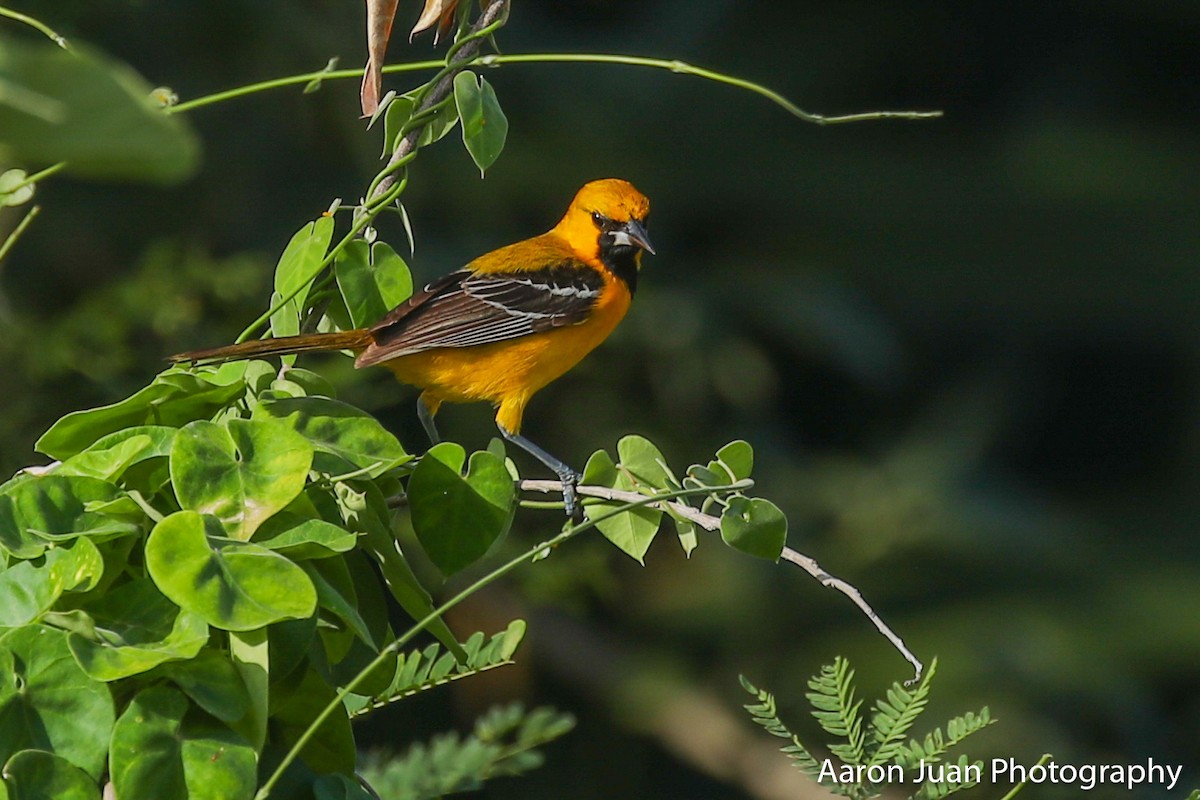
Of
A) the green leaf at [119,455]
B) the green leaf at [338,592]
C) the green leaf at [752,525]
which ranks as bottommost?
the green leaf at [752,525]

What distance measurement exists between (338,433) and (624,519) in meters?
0.36

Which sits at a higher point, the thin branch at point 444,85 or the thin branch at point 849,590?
the thin branch at point 444,85

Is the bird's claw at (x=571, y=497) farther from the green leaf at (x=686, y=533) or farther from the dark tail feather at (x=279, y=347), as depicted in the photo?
the dark tail feather at (x=279, y=347)

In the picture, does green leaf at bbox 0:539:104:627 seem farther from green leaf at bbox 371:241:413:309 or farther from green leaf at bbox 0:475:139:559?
green leaf at bbox 371:241:413:309

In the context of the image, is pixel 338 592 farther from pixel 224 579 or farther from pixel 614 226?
pixel 614 226

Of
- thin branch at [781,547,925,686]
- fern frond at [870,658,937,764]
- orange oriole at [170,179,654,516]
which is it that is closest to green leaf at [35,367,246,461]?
thin branch at [781,547,925,686]

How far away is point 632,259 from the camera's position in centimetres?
390

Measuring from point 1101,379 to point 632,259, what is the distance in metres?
4.38

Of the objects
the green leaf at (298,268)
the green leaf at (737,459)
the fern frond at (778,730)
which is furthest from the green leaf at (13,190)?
the fern frond at (778,730)

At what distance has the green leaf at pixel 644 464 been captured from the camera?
174 cm

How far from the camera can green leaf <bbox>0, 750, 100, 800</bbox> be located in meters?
1.25

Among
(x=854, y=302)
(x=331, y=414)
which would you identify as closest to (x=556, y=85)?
(x=854, y=302)

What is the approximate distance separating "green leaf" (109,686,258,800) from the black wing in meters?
1.59

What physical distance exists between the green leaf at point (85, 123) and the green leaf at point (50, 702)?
815 millimetres
